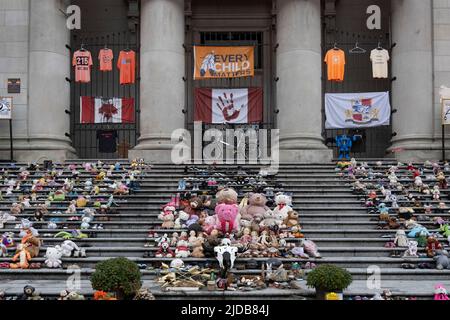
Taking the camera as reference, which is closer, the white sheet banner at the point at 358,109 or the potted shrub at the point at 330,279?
the potted shrub at the point at 330,279

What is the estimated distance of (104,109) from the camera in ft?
89.7

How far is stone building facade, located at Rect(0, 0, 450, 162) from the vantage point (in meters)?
25.3

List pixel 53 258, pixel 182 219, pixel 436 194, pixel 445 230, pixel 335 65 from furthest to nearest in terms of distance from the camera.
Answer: pixel 335 65 → pixel 436 194 → pixel 182 219 → pixel 445 230 → pixel 53 258

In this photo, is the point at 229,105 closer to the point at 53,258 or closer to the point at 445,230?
the point at 445,230

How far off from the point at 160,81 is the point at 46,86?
4.43 metres

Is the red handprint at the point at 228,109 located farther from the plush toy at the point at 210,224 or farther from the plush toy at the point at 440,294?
the plush toy at the point at 440,294

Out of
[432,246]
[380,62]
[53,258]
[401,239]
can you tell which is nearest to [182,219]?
[53,258]

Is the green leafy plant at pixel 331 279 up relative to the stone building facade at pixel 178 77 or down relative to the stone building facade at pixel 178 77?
down

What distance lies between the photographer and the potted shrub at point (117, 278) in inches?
512

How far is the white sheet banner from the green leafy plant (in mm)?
13217

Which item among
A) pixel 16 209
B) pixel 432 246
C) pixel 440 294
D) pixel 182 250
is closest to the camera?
pixel 440 294

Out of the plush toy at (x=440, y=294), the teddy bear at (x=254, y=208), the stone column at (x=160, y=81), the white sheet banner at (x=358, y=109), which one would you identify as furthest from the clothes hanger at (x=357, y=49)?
the plush toy at (x=440, y=294)

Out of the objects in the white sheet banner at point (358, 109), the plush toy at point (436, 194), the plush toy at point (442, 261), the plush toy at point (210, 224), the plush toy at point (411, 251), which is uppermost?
the white sheet banner at point (358, 109)

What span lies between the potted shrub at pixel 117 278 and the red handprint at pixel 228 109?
13954 millimetres
